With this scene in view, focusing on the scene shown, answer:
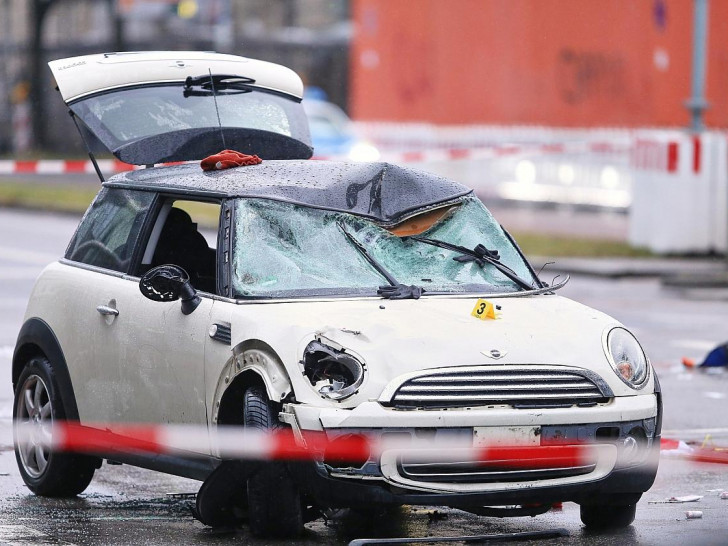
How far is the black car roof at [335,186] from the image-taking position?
730 centimetres

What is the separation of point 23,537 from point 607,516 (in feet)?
7.64

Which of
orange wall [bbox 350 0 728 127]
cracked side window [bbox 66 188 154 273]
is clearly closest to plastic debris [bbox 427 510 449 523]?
cracked side window [bbox 66 188 154 273]

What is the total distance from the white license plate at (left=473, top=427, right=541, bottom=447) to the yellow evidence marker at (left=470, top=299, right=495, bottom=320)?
59 cm

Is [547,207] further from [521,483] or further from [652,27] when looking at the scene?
[521,483]

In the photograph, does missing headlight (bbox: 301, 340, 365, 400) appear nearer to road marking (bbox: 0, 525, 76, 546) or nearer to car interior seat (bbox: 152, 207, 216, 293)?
road marking (bbox: 0, 525, 76, 546)

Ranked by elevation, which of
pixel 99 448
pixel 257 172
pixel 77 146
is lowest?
pixel 77 146

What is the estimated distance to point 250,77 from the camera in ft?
31.5

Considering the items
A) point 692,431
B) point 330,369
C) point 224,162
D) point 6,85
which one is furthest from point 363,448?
point 6,85

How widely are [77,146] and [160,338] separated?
36.9m

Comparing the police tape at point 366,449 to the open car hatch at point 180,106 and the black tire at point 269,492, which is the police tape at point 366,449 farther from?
the open car hatch at point 180,106

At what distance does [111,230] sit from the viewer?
7945 mm

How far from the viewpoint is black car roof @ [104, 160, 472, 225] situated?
7.30 metres

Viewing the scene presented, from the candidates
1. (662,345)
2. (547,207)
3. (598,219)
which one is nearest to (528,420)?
(662,345)

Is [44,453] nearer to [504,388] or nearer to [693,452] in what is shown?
[504,388]
